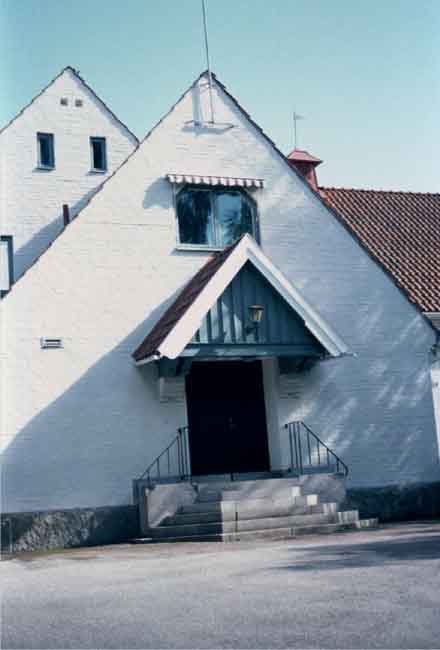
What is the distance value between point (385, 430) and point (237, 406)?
3423 mm

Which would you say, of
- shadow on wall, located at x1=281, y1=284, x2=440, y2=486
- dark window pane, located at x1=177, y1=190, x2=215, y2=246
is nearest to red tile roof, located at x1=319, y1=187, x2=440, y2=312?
shadow on wall, located at x1=281, y1=284, x2=440, y2=486

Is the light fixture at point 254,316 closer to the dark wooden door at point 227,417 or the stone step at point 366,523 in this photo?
the dark wooden door at point 227,417

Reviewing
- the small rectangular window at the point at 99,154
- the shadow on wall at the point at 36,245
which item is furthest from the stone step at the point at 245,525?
the small rectangular window at the point at 99,154

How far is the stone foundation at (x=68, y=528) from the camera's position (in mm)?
15914

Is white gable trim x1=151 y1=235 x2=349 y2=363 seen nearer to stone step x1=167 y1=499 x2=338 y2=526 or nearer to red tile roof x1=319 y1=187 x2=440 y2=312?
stone step x1=167 y1=499 x2=338 y2=526

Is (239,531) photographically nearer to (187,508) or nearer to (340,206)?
(187,508)

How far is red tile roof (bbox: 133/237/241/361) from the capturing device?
54.4 feet

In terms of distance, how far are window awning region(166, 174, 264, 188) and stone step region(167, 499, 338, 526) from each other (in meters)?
7.04

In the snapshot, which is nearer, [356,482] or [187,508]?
[187,508]

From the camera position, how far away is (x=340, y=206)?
25.1 metres

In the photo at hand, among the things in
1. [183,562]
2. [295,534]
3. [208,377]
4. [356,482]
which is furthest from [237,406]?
[183,562]

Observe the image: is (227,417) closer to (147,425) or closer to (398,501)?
(147,425)

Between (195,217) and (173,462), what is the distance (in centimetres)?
542

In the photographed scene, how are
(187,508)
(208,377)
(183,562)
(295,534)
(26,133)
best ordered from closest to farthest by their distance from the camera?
(183,562) → (295,534) → (187,508) → (208,377) → (26,133)
